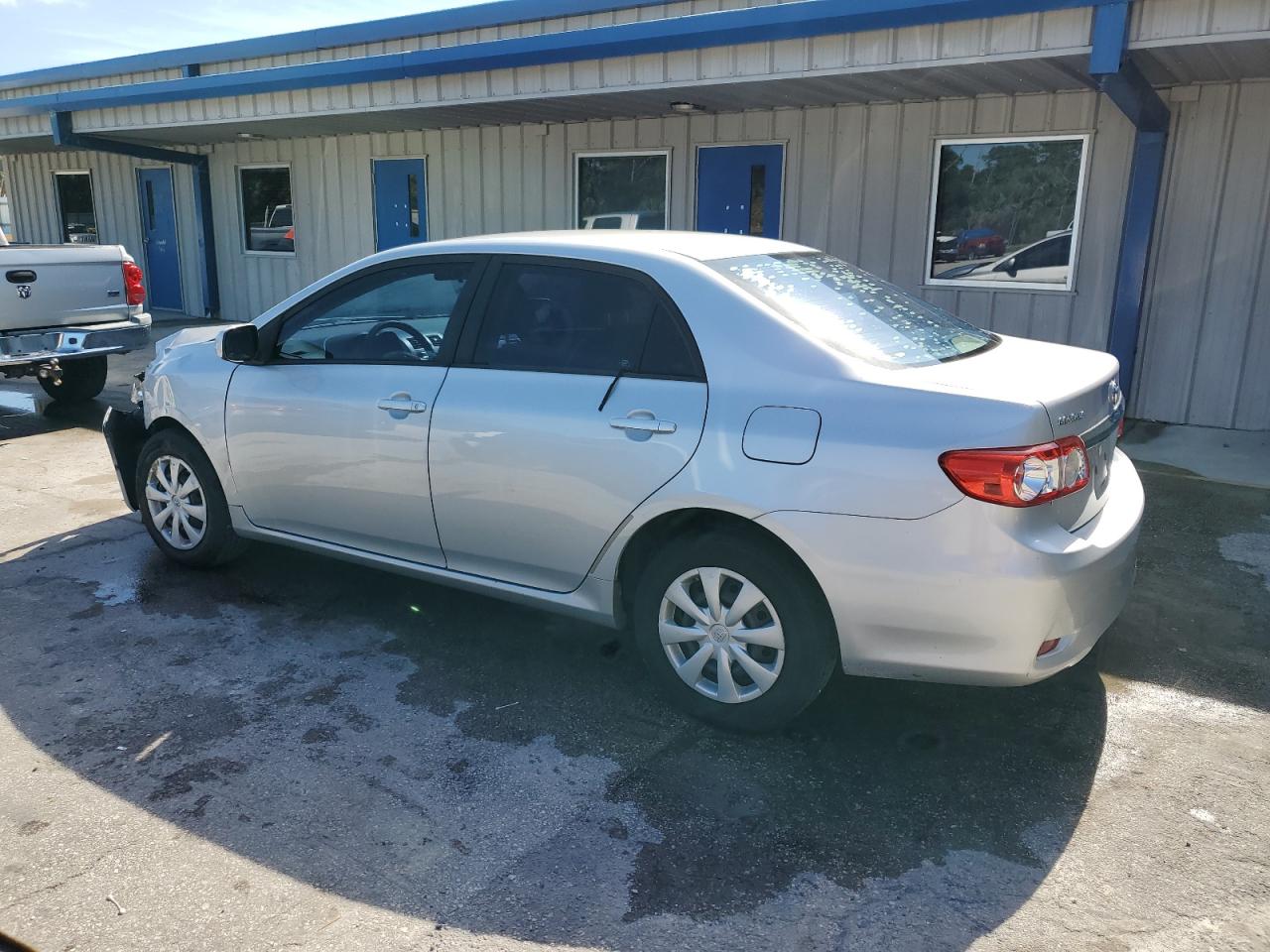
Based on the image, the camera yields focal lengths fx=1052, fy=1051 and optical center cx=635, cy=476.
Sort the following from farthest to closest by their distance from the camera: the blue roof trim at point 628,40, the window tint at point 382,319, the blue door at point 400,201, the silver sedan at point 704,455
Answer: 1. the blue door at point 400,201
2. the blue roof trim at point 628,40
3. the window tint at point 382,319
4. the silver sedan at point 704,455

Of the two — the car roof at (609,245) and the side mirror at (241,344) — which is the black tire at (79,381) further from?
the car roof at (609,245)

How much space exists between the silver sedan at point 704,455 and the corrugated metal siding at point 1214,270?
4893 millimetres

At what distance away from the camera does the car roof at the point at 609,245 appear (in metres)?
3.85

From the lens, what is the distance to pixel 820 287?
3.88 m

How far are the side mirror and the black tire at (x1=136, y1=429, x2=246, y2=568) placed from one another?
598 mm

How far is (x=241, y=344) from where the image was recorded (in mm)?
4578

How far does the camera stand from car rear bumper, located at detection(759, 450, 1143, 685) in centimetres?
303

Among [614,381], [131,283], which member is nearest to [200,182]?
[131,283]

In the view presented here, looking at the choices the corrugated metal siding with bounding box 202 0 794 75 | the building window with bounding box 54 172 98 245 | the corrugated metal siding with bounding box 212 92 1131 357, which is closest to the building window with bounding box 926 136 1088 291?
the corrugated metal siding with bounding box 212 92 1131 357

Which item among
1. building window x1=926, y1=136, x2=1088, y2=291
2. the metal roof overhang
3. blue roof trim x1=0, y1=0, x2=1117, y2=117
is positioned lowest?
building window x1=926, y1=136, x2=1088, y2=291

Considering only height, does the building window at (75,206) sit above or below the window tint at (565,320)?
above

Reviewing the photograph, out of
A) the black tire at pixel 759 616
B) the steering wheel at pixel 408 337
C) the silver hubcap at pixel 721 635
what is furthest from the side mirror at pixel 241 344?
the silver hubcap at pixel 721 635

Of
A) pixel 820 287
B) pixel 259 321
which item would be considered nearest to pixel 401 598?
pixel 259 321

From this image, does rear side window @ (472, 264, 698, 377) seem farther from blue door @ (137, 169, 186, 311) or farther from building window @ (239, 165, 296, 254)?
blue door @ (137, 169, 186, 311)
